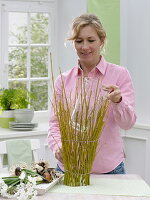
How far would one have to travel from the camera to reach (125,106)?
2.59m

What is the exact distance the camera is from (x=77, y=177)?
252 centimetres

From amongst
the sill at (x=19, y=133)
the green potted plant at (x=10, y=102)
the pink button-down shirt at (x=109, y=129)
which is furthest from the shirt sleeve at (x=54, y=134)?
the green potted plant at (x=10, y=102)

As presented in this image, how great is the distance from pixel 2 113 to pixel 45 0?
121 centimetres

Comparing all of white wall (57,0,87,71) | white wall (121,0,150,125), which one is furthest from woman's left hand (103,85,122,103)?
white wall (57,0,87,71)

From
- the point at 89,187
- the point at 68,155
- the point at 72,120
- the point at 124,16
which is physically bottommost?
the point at 89,187

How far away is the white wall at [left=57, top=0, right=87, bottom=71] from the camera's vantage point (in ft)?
15.8

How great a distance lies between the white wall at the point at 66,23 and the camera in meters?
4.81

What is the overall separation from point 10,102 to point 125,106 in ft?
7.26

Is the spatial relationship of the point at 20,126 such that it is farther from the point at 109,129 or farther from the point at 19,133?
the point at 109,129

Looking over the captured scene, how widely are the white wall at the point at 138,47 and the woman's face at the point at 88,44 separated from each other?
1690mm

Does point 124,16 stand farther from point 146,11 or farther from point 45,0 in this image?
point 45,0

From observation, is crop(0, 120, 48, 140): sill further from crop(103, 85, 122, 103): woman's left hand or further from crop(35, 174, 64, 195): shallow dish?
crop(103, 85, 122, 103): woman's left hand

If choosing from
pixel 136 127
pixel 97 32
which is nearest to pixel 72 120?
pixel 97 32

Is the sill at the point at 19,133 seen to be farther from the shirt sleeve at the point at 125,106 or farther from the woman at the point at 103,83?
the shirt sleeve at the point at 125,106
